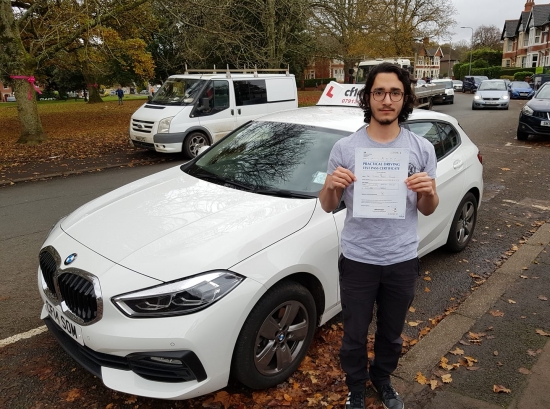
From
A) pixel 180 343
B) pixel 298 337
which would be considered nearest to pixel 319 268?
pixel 298 337

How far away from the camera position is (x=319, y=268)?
281 centimetres

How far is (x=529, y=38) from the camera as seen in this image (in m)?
63.3

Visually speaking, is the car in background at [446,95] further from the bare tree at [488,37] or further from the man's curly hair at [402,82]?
the bare tree at [488,37]

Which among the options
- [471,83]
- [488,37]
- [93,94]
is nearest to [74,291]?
[93,94]

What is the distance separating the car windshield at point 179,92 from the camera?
426 inches

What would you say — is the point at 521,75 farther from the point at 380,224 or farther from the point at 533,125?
the point at 380,224

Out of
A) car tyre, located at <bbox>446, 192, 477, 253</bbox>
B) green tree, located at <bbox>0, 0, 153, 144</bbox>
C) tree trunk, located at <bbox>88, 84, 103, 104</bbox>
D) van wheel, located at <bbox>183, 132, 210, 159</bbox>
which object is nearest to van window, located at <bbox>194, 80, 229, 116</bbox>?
van wheel, located at <bbox>183, 132, 210, 159</bbox>

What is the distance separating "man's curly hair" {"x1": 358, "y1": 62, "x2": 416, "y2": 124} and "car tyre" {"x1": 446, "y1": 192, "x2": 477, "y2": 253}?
2.68m

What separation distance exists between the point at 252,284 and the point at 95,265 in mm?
899

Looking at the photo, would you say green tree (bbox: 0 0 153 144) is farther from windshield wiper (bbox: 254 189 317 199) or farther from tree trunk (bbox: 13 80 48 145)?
windshield wiper (bbox: 254 189 317 199)

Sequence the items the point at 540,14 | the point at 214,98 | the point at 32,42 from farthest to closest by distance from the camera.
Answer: the point at 540,14 → the point at 32,42 → the point at 214,98

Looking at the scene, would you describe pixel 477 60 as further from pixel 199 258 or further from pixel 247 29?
pixel 199 258

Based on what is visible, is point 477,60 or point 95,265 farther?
point 477,60

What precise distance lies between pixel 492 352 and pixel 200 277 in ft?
7.18
